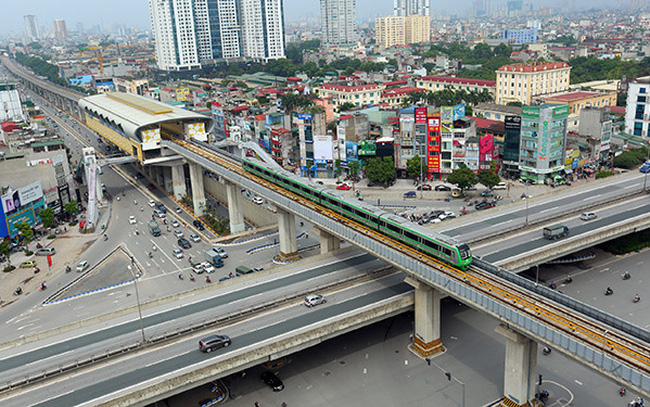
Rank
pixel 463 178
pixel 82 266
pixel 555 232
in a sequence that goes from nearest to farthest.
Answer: pixel 555 232, pixel 82 266, pixel 463 178

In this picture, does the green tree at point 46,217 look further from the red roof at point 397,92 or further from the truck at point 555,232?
the red roof at point 397,92

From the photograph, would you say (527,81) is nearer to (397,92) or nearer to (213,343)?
(397,92)

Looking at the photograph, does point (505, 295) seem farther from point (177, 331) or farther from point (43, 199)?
point (43, 199)

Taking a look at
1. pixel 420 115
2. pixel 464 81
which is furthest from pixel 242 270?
pixel 464 81

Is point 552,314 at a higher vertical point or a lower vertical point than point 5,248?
higher

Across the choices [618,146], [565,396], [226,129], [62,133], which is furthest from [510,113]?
[62,133]

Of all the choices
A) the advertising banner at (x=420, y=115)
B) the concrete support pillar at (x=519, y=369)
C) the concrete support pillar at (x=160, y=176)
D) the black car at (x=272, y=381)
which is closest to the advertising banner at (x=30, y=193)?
the concrete support pillar at (x=160, y=176)

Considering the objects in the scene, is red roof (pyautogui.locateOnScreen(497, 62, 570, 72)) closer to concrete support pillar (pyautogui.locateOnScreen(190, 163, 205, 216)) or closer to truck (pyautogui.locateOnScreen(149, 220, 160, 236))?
concrete support pillar (pyautogui.locateOnScreen(190, 163, 205, 216))

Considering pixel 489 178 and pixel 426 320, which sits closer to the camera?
pixel 426 320
